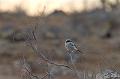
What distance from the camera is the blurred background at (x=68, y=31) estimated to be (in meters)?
25.0

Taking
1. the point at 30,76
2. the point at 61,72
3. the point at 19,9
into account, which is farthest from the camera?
the point at 19,9

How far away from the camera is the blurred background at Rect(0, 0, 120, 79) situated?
986 inches

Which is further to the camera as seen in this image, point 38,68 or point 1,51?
point 1,51

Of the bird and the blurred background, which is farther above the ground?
the bird

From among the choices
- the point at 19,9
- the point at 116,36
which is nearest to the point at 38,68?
the point at 116,36

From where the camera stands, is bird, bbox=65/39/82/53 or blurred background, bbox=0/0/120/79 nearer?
bird, bbox=65/39/82/53

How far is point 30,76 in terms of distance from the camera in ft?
24.5

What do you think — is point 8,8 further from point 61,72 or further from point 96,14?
point 61,72

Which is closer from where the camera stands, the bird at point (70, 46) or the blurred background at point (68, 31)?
the bird at point (70, 46)

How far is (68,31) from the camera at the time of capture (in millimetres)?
32656

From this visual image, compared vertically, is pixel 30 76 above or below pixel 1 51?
above

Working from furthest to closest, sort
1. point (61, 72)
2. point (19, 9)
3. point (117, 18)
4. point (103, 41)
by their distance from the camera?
point (19, 9) → point (117, 18) → point (103, 41) → point (61, 72)

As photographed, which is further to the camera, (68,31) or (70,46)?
(68,31)

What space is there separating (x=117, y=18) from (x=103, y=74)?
94.0ft
